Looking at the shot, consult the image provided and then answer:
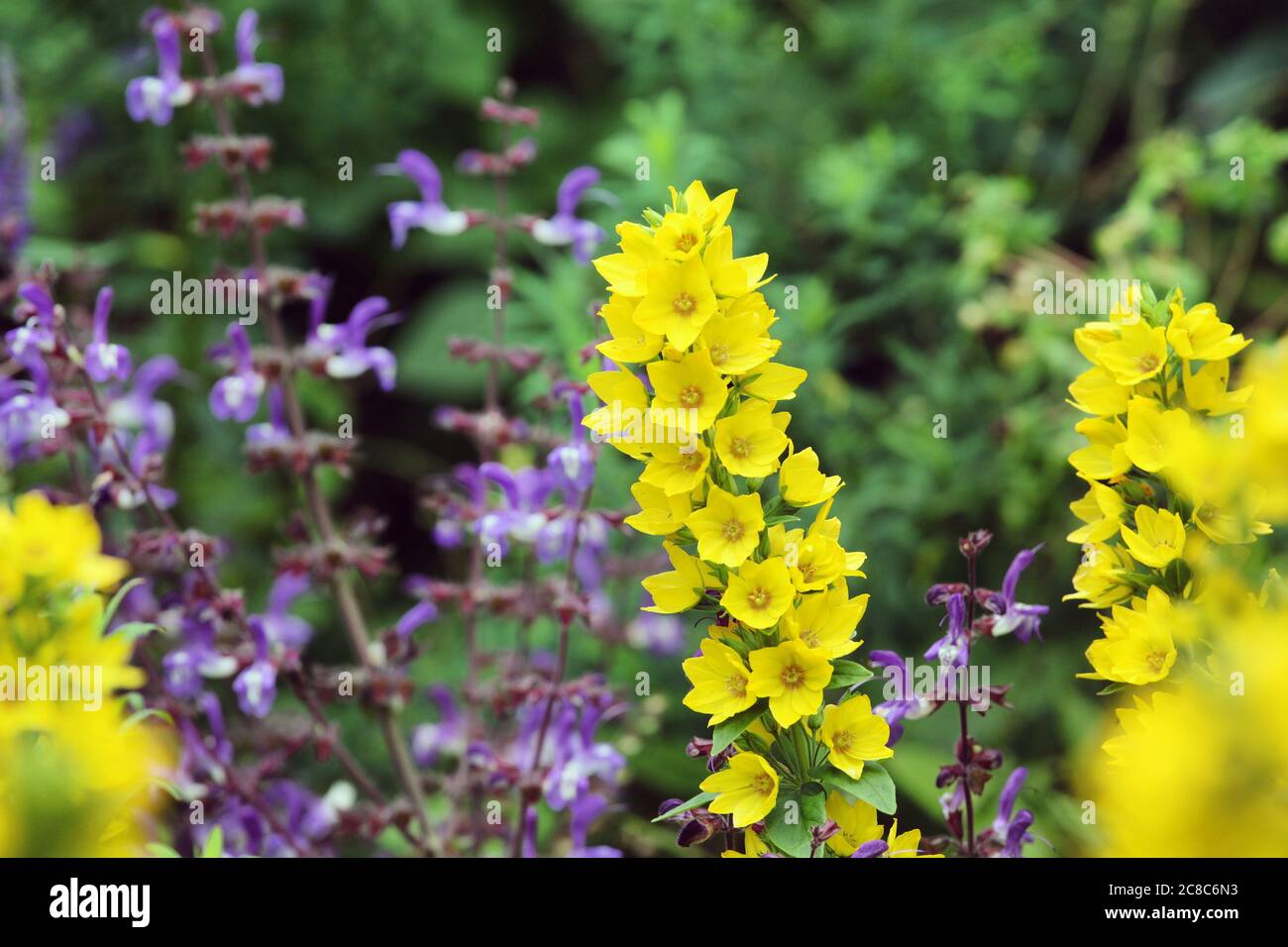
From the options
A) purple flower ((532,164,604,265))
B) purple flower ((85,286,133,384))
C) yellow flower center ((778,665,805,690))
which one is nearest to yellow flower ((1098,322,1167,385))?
yellow flower center ((778,665,805,690))

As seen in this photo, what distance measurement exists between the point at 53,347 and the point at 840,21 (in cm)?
181

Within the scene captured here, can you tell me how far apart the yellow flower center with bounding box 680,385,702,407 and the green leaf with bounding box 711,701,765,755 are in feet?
0.74

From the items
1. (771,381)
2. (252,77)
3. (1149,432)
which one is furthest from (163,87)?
(1149,432)

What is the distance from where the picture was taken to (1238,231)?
258cm

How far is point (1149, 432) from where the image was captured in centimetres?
Answer: 93

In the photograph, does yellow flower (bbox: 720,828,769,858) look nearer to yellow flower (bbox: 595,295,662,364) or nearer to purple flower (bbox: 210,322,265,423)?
yellow flower (bbox: 595,295,662,364)

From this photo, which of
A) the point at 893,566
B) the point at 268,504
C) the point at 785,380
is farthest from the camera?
the point at 268,504

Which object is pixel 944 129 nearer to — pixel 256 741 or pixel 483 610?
pixel 483 610

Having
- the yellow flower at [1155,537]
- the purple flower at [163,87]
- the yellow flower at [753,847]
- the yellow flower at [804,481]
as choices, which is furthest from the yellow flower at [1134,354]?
the purple flower at [163,87]

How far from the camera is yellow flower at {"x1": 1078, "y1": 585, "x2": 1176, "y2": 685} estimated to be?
91 centimetres

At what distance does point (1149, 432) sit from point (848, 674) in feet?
0.94

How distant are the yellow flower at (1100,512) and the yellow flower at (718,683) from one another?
29cm

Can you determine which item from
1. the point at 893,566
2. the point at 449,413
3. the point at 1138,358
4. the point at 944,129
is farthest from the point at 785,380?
the point at 944,129

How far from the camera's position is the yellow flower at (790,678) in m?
0.88
